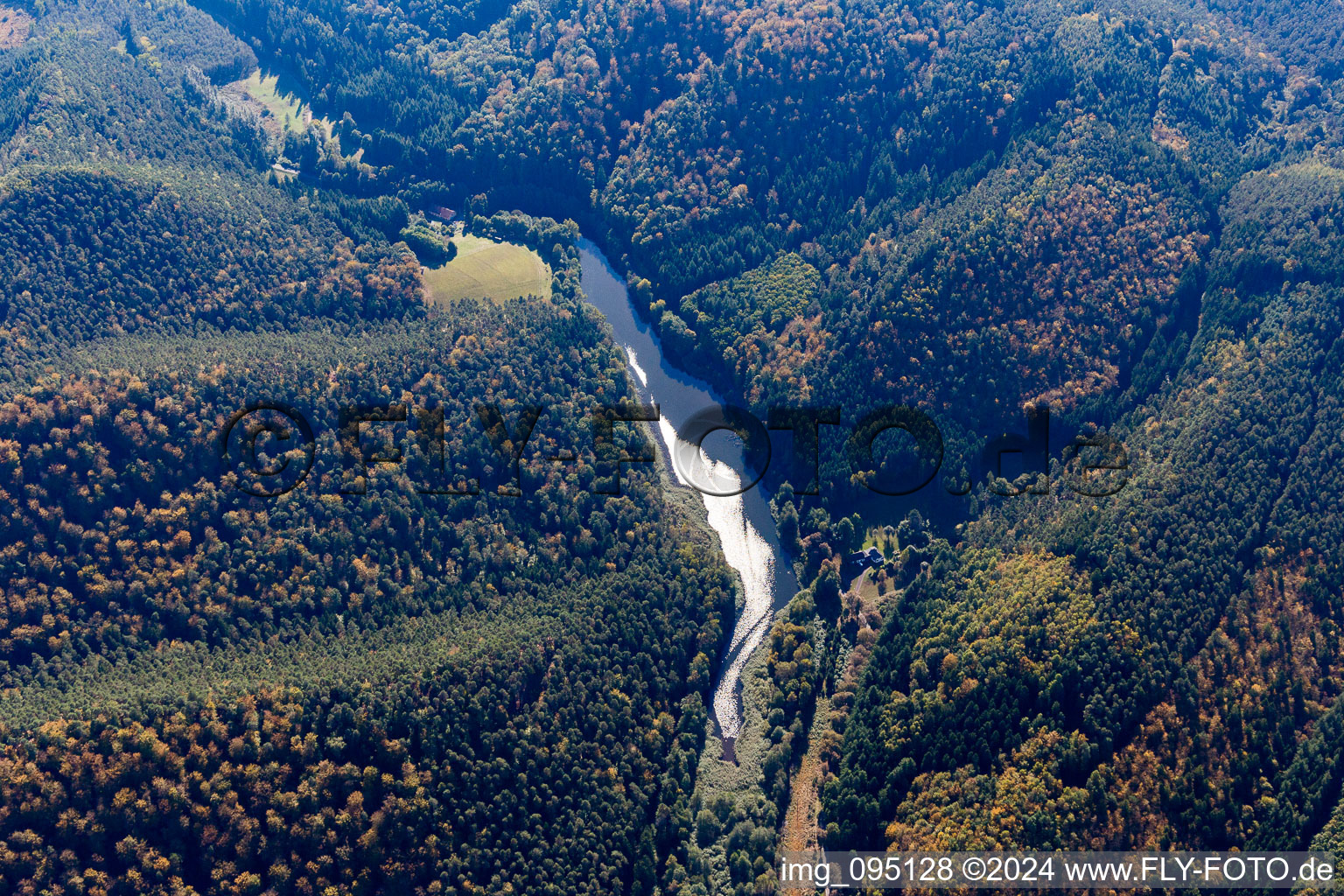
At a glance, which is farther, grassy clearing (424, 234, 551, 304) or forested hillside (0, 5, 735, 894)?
grassy clearing (424, 234, 551, 304)

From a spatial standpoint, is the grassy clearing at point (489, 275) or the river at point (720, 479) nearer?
the river at point (720, 479)

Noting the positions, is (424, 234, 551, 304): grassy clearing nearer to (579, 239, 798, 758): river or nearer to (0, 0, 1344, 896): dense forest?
→ (0, 0, 1344, 896): dense forest
